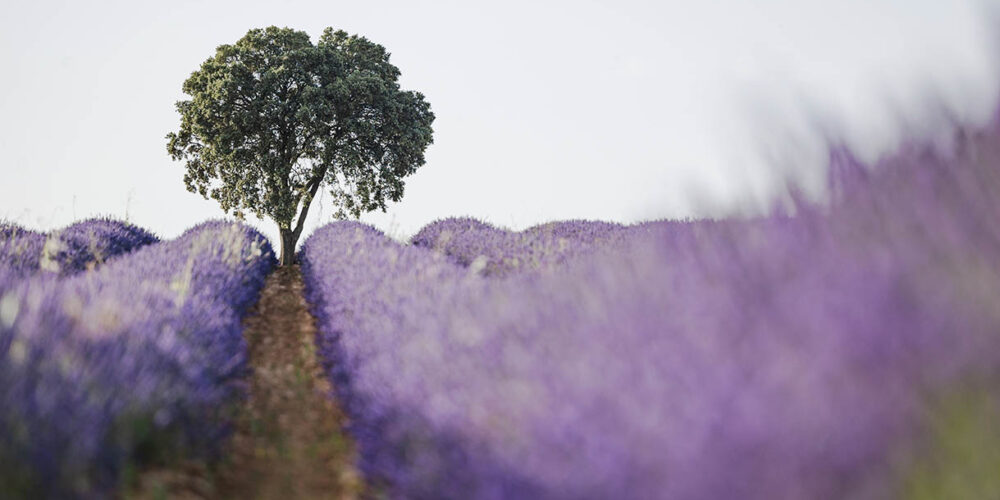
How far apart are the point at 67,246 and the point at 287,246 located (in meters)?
9.53

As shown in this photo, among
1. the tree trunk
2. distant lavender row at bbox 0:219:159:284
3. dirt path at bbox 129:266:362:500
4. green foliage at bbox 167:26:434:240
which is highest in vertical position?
green foliage at bbox 167:26:434:240

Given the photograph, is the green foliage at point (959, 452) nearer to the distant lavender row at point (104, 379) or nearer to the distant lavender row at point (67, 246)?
the distant lavender row at point (104, 379)

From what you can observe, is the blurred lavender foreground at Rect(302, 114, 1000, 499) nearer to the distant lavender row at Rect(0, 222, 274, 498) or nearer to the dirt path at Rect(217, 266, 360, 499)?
the dirt path at Rect(217, 266, 360, 499)

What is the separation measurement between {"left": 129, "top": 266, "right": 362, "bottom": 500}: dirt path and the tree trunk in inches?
482

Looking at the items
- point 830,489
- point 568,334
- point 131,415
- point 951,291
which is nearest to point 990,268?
point 951,291

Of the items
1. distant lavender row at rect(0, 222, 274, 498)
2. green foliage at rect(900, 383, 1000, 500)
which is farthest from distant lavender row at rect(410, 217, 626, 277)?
green foliage at rect(900, 383, 1000, 500)

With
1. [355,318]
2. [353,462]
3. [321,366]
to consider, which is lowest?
[353,462]

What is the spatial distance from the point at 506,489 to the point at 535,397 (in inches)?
16.6

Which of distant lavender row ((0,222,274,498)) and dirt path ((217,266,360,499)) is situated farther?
dirt path ((217,266,360,499))

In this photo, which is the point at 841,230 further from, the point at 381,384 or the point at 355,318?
the point at 355,318

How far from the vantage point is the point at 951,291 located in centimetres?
251

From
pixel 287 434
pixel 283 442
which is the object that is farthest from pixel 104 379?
pixel 287 434

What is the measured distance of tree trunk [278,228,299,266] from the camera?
64.3 ft

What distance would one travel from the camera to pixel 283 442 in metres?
4.72
